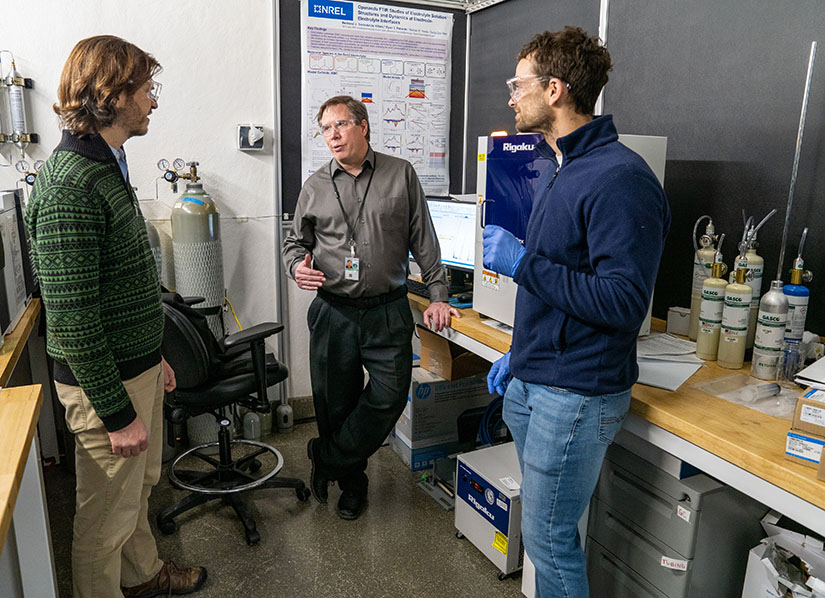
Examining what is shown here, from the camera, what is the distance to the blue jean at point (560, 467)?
1.36m

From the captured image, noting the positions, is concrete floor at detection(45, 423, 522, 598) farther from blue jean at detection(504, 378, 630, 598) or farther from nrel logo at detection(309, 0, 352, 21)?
nrel logo at detection(309, 0, 352, 21)

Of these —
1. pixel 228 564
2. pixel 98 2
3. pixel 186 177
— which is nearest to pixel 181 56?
pixel 98 2

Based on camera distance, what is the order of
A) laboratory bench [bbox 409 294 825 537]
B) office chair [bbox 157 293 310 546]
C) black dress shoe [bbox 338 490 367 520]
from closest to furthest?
laboratory bench [bbox 409 294 825 537]
office chair [bbox 157 293 310 546]
black dress shoe [bbox 338 490 367 520]

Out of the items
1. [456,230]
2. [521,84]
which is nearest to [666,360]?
[521,84]

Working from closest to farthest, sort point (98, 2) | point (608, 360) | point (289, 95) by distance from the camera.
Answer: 1. point (608, 360)
2. point (98, 2)
3. point (289, 95)

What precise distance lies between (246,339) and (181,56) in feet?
4.72

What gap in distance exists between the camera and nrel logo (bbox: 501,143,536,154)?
1.91 metres

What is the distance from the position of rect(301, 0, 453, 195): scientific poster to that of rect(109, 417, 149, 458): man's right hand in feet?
6.02

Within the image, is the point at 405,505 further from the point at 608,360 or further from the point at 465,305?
the point at 608,360

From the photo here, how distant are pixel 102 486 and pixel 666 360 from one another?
5.04ft

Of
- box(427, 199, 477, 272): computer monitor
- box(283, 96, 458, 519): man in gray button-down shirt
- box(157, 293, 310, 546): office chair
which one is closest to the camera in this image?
box(157, 293, 310, 546): office chair

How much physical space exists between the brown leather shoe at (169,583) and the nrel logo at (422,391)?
108cm

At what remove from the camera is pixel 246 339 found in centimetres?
221

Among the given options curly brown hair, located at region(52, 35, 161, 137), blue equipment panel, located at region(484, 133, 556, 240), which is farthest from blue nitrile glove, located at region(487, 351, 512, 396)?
curly brown hair, located at region(52, 35, 161, 137)
